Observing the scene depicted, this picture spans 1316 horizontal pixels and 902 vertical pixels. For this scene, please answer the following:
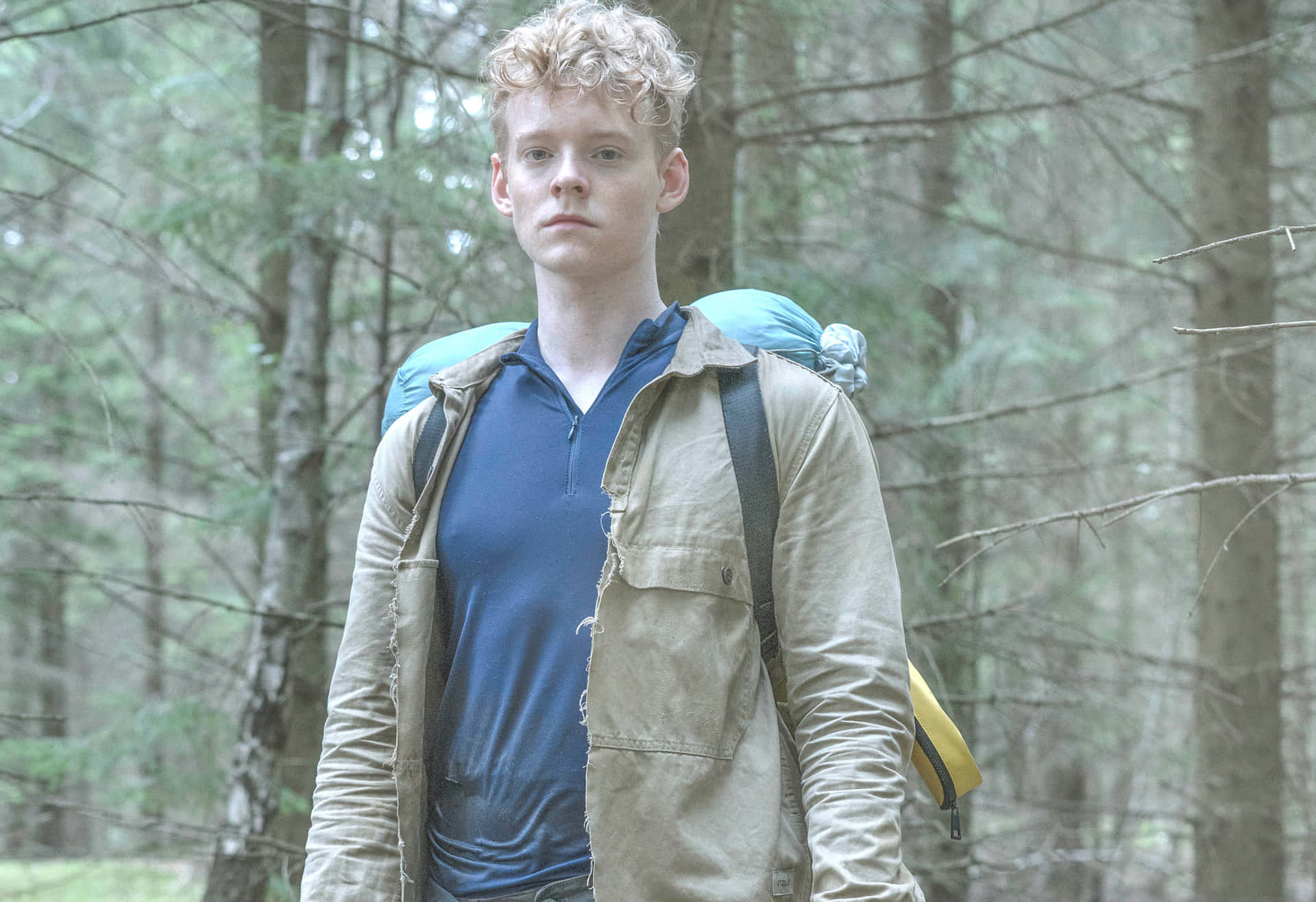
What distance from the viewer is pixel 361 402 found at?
5.06 m

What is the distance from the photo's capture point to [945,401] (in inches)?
300

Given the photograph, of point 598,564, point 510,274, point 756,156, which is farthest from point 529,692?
point 756,156

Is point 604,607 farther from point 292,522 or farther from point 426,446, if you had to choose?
point 292,522

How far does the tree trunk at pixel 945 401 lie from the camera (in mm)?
5285

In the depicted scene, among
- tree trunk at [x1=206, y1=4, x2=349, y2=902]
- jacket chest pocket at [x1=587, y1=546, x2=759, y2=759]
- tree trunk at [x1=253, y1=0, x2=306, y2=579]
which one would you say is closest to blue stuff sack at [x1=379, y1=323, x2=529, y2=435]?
jacket chest pocket at [x1=587, y1=546, x2=759, y2=759]

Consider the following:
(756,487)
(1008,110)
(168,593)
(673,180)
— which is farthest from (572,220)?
(1008,110)

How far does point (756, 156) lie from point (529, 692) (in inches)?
236

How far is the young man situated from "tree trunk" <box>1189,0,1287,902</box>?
18.2 ft

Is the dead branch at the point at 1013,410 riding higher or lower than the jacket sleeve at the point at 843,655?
higher

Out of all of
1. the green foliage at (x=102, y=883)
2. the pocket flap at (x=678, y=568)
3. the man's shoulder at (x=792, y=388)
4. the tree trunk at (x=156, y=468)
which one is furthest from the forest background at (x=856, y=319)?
the tree trunk at (x=156, y=468)

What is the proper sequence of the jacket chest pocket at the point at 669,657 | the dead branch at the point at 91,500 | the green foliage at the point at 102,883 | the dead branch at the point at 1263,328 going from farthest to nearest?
the green foliage at the point at 102,883
the dead branch at the point at 91,500
the jacket chest pocket at the point at 669,657
the dead branch at the point at 1263,328

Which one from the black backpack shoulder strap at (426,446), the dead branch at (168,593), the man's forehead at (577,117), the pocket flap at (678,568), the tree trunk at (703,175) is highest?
the tree trunk at (703,175)

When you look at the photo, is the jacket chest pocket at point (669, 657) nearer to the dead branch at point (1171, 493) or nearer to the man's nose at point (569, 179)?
the dead branch at point (1171, 493)

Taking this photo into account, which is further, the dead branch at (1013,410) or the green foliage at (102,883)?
the green foliage at (102,883)
